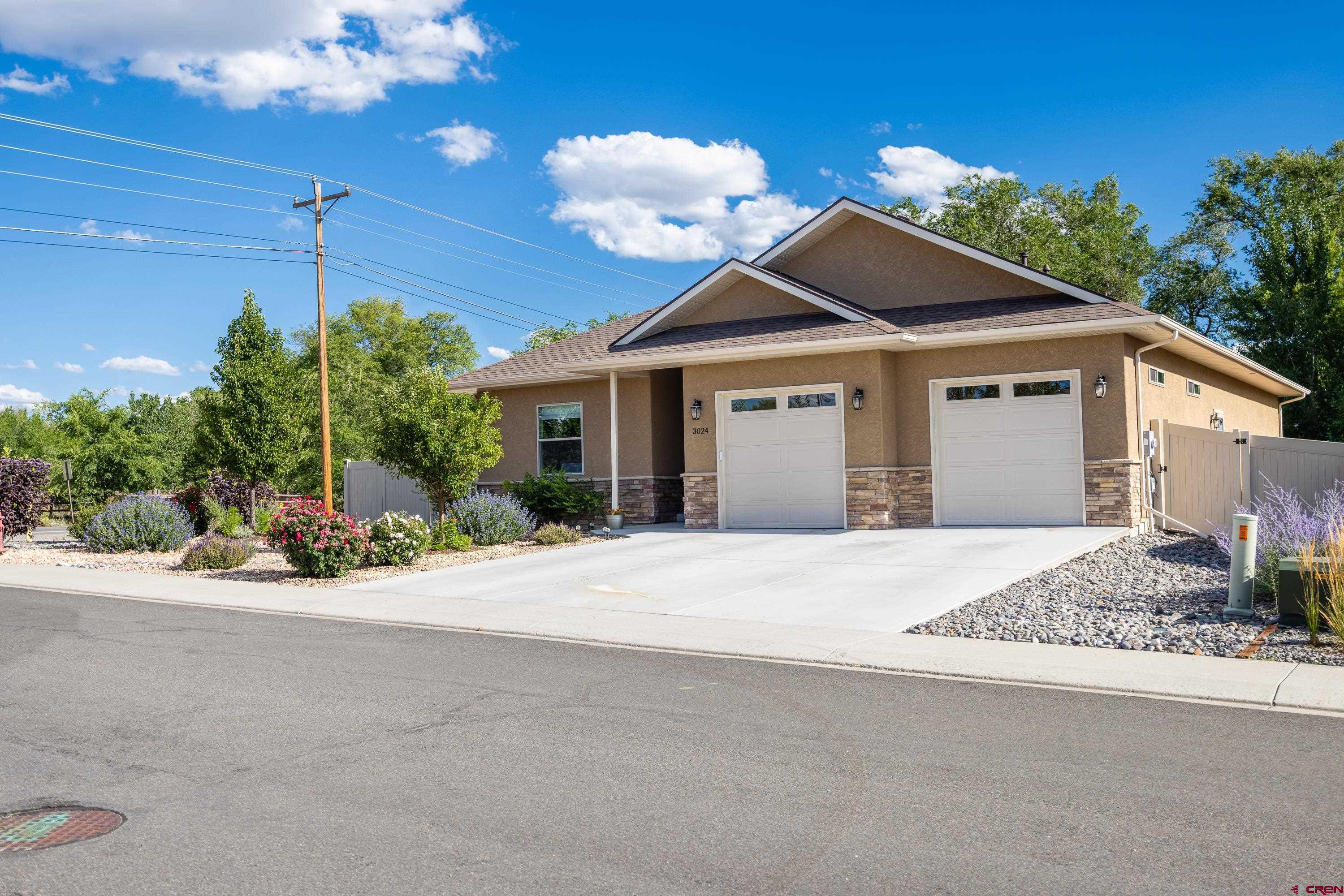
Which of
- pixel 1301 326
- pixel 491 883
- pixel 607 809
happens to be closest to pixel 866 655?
pixel 607 809

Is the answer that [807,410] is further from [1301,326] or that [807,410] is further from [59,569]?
[1301,326]

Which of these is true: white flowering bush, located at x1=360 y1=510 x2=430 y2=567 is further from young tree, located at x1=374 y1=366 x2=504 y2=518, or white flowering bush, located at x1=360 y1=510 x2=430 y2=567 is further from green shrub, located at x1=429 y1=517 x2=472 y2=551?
young tree, located at x1=374 y1=366 x2=504 y2=518

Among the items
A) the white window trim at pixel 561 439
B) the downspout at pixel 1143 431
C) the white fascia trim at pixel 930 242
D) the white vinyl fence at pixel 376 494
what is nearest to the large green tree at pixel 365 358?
the white vinyl fence at pixel 376 494

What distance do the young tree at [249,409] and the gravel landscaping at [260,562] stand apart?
89.1 inches

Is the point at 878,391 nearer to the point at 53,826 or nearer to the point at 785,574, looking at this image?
the point at 785,574

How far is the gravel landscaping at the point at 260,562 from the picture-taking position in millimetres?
15070

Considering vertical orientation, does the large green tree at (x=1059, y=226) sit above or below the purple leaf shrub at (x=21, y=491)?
above

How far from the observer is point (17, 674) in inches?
324

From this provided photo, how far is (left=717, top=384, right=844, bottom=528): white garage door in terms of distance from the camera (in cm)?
1797

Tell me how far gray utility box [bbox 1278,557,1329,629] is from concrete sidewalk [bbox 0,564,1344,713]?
56.1 inches

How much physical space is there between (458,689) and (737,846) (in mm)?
3689

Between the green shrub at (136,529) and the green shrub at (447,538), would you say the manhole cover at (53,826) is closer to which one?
the green shrub at (447,538)

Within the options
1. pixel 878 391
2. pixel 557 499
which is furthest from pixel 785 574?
pixel 557 499

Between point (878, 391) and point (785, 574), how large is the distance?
535cm
